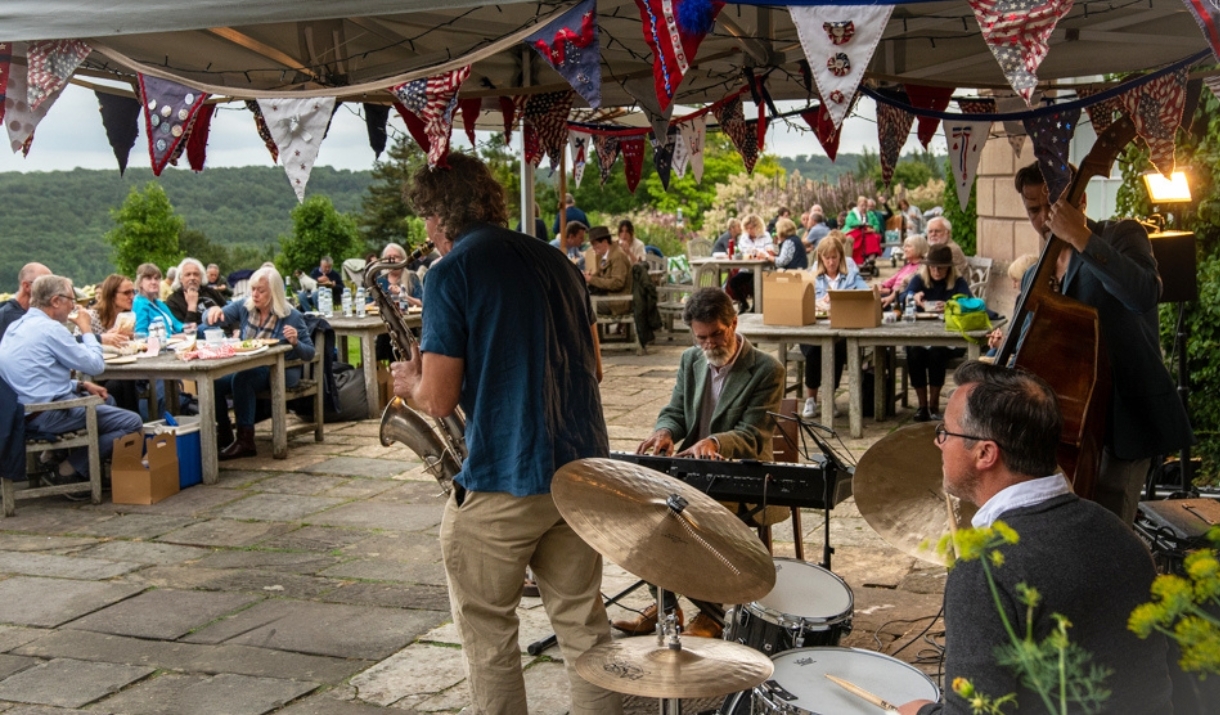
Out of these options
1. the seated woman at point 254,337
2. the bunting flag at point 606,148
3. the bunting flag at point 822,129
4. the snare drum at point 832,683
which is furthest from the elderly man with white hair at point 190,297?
the snare drum at point 832,683

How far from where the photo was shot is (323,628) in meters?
5.00

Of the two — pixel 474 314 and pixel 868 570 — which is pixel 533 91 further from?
pixel 868 570

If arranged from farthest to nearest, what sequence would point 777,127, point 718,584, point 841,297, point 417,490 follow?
point 841,297
point 417,490
point 777,127
point 718,584

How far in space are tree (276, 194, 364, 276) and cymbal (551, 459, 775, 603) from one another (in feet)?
58.7

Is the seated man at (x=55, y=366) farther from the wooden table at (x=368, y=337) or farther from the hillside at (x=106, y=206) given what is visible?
the hillside at (x=106, y=206)

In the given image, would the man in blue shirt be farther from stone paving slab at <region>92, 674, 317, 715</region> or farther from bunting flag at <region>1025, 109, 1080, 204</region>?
bunting flag at <region>1025, 109, 1080, 204</region>

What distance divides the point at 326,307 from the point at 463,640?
7170mm

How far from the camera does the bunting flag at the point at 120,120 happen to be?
505 cm

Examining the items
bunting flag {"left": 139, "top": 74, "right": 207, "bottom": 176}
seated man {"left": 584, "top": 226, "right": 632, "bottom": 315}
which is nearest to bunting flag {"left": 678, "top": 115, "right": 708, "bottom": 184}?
bunting flag {"left": 139, "top": 74, "right": 207, "bottom": 176}

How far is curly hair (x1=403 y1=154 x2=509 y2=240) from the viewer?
3465 mm

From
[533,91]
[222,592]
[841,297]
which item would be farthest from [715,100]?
[222,592]

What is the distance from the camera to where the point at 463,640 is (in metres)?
3.43

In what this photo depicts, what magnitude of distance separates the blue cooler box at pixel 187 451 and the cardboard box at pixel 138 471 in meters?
0.19

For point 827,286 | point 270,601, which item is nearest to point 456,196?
point 270,601
